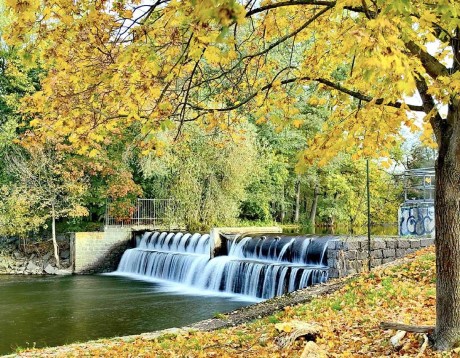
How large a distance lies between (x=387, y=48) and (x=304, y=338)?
10.9 feet

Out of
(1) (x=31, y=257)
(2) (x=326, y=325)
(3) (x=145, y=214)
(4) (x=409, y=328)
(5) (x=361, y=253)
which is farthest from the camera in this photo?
(3) (x=145, y=214)

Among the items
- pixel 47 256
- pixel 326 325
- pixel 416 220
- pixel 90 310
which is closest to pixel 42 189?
pixel 47 256

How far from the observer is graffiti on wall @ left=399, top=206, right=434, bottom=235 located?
1255cm

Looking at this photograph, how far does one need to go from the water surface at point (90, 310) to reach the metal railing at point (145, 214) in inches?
182

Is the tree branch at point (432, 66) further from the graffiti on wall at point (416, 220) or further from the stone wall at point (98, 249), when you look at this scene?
the stone wall at point (98, 249)

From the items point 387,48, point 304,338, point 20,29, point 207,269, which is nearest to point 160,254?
point 207,269

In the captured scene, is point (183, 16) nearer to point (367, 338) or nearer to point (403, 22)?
point (403, 22)

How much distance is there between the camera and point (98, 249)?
20547 mm

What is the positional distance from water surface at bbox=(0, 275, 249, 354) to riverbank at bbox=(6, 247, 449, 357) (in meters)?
3.21

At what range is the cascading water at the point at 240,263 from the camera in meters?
12.2

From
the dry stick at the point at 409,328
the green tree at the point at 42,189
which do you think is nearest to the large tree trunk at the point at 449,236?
the dry stick at the point at 409,328

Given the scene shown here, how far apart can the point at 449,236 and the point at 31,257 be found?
61.8 feet

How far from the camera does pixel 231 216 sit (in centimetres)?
2133

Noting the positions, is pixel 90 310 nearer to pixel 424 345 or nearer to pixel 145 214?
pixel 145 214
